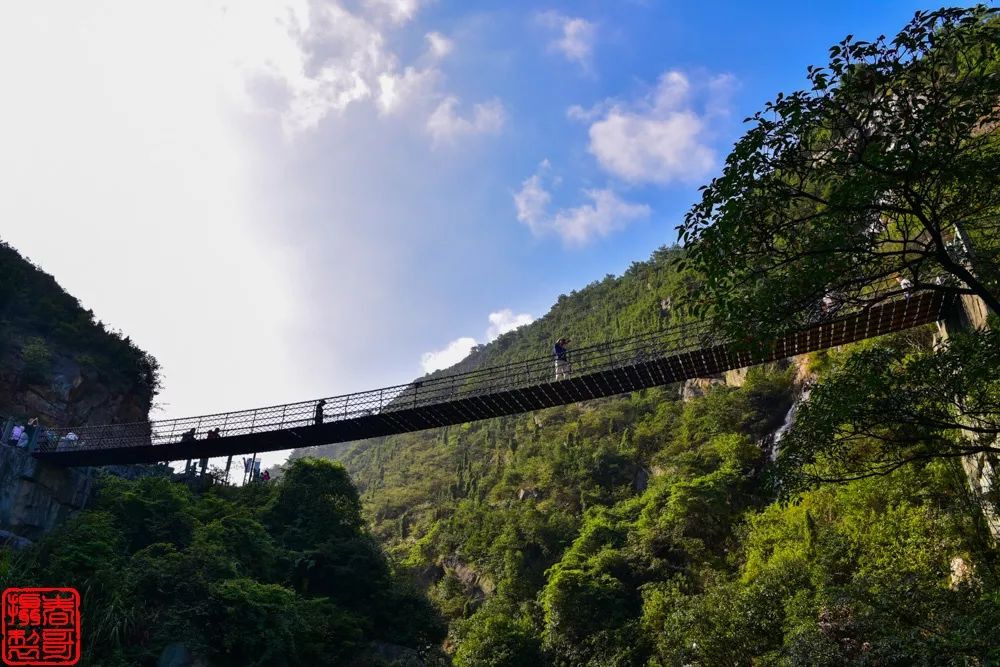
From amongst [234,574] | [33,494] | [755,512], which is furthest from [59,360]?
[755,512]

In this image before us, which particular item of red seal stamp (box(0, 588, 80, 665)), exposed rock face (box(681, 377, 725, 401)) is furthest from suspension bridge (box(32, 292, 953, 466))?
exposed rock face (box(681, 377, 725, 401))

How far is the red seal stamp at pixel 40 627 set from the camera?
878 centimetres

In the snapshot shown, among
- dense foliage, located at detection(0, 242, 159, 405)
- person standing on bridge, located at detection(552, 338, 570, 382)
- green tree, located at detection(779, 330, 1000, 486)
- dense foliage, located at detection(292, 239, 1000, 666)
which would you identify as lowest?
dense foliage, located at detection(292, 239, 1000, 666)

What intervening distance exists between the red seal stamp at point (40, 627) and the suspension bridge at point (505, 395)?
330 centimetres

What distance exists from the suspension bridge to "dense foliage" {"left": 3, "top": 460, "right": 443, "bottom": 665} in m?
1.60

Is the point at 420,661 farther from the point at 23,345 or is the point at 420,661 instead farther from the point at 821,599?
the point at 23,345

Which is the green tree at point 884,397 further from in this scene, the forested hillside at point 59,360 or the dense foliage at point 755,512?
the forested hillside at point 59,360

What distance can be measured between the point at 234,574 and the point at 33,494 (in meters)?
4.97

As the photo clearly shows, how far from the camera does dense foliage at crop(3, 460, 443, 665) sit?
409 inches

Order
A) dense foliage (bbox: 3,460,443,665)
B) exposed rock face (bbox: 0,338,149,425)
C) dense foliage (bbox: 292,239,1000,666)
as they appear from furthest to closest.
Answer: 1. exposed rock face (bbox: 0,338,149,425)
2. dense foliage (bbox: 3,460,443,665)
3. dense foliage (bbox: 292,239,1000,666)

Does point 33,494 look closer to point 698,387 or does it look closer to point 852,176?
point 852,176

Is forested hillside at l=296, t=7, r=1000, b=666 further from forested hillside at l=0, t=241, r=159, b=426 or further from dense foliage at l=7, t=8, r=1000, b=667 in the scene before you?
forested hillside at l=0, t=241, r=159, b=426

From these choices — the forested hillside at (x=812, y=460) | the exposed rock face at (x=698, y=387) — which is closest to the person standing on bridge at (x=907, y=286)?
the forested hillside at (x=812, y=460)

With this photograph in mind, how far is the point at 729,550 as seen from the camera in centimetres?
Answer: 1789
